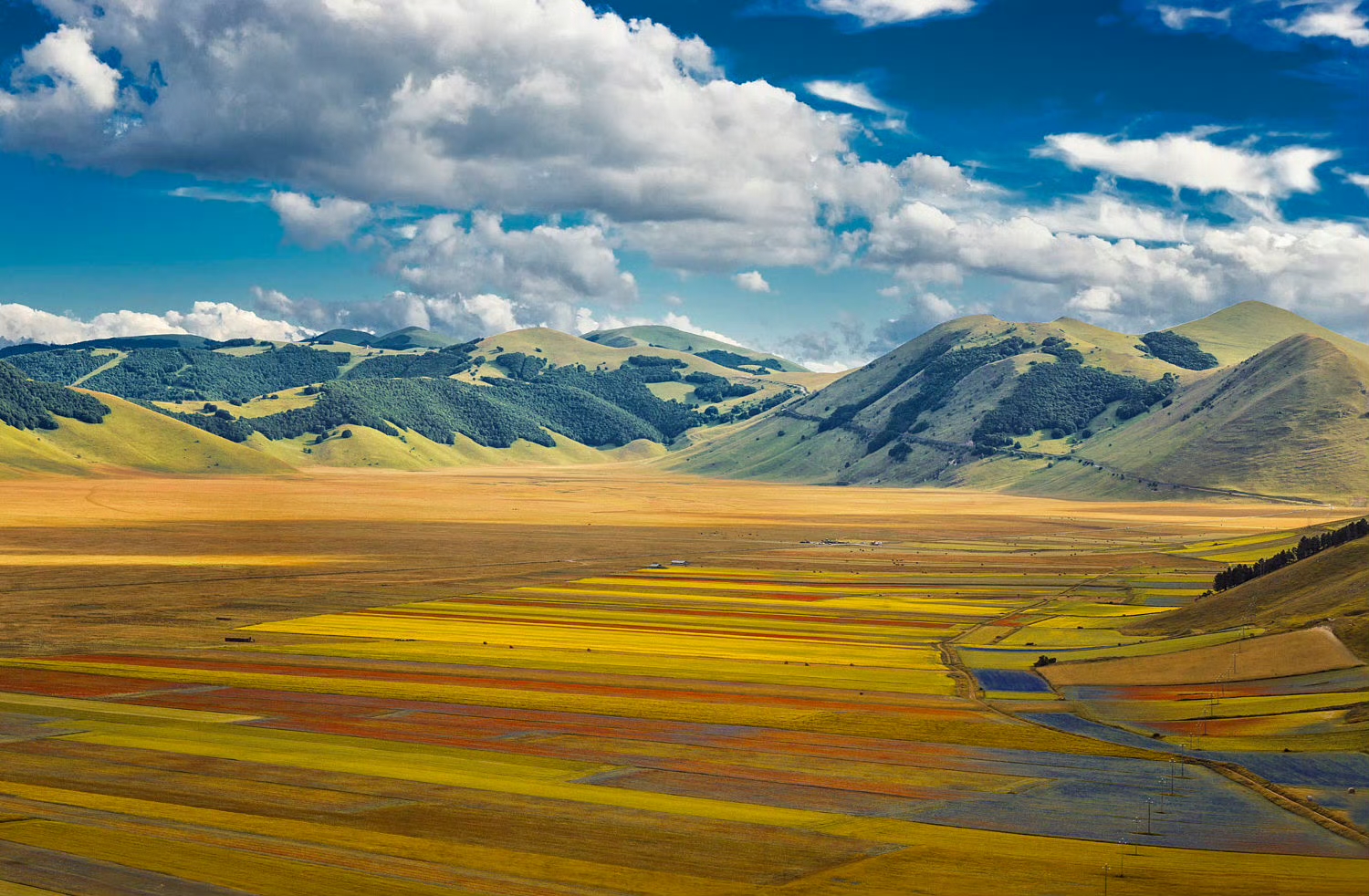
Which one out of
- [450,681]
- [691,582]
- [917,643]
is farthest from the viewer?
[691,582]

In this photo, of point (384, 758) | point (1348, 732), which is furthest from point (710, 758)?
point (1348, 732)

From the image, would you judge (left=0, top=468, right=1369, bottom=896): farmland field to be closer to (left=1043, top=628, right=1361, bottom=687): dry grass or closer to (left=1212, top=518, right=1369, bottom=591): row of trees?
(left=1043, top=628, right=1361, bottom=687): dry grass

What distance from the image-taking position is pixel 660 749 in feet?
194

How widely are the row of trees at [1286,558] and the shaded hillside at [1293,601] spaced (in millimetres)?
7403

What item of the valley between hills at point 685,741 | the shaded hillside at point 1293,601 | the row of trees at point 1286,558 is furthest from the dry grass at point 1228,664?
the row of trees at point 1286,558

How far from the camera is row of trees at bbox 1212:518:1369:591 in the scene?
10975cm

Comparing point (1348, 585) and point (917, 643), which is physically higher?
point (1348, 585)

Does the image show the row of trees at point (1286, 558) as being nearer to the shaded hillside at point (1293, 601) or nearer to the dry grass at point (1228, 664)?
the shaded hillside at point (1293, 601)

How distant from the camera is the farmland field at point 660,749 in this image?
41219 mm

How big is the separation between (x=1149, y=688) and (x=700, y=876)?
154 feet

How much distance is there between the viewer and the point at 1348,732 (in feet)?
200

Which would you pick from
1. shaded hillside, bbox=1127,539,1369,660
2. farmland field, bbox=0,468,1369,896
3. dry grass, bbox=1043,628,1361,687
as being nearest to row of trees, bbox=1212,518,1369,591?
shaded hillside, bbox=1127,539,1369,660

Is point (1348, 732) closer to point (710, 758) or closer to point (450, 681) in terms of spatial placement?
point (710, 758)

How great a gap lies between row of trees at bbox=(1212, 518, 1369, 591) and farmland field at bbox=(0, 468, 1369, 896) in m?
8.44
